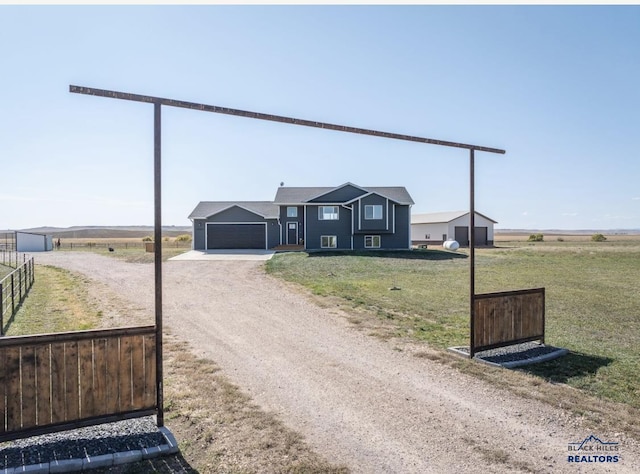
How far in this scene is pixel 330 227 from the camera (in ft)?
125

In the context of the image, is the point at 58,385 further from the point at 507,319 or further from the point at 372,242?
the point at 372,242

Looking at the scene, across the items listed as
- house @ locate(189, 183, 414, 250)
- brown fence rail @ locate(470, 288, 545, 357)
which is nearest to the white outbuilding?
house @ locate(189, 183, 414, 250)

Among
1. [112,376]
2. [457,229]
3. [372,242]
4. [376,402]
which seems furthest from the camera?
[457,229]

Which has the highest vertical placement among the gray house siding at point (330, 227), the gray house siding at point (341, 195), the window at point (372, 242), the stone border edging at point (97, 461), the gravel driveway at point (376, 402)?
the gray house siding at point (341, 195)

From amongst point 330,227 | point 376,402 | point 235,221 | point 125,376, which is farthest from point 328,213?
point 125,376

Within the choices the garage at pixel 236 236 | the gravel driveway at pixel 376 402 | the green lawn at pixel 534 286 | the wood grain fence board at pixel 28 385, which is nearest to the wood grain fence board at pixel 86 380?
the wood grain fence board at pixel 28 385

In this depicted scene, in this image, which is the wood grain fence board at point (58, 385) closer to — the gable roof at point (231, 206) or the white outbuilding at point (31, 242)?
the gable roof at point (231, 206)

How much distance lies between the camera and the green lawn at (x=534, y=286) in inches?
302

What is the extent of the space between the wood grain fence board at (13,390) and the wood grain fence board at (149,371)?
1314mm

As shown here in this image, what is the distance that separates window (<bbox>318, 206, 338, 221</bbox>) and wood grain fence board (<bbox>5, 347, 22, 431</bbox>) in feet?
110

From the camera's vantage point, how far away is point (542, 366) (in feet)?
25.4

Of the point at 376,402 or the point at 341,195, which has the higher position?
the point at 341,195

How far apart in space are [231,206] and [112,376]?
35.3 meters

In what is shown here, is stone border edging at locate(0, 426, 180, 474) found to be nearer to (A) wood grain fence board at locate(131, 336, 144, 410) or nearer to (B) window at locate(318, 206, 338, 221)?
(A) wood grain fence board at locate(131, 336, 144, 410)
